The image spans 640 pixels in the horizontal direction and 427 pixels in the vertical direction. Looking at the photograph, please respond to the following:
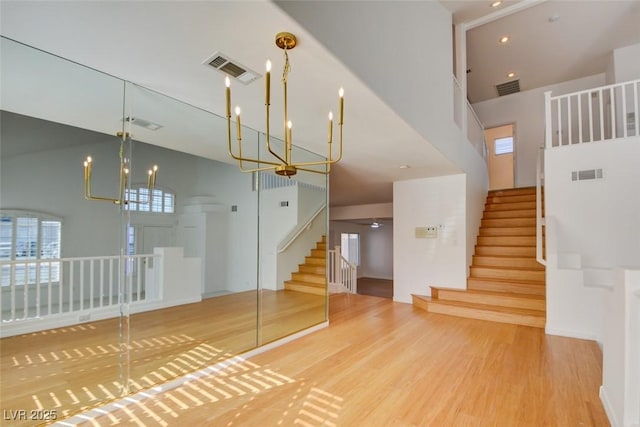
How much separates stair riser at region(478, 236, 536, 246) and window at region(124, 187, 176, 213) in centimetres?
564

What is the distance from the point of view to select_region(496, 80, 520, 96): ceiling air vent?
24.3ft

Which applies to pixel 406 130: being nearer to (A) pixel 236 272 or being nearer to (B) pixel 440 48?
(B) pixel 440 48

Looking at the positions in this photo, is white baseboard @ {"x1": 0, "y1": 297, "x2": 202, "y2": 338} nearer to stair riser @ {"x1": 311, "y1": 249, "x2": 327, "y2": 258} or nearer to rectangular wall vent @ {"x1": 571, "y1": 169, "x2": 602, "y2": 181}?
stair riser @ {"x1": 311, "y1": 249, "x2": 327, "y2": 258}

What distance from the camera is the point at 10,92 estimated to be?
2385mm

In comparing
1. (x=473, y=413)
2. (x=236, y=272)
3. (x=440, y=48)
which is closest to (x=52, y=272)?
(x=236, y=272)

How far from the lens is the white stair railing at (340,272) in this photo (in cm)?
687

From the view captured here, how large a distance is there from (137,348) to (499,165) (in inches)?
405

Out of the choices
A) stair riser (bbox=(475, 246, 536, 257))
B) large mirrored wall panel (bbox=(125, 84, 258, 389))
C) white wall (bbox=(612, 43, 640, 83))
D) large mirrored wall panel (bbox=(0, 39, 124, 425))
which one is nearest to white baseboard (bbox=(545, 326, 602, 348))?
stair riser (bbox=(475, 246, 536, 257))

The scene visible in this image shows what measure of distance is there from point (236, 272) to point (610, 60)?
29.0ft

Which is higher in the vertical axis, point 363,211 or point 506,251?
point 363,211

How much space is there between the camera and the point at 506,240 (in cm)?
567

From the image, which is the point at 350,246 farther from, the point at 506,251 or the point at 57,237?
the point at 57,237

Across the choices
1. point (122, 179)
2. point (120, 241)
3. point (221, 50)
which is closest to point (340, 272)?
point (120, 241)

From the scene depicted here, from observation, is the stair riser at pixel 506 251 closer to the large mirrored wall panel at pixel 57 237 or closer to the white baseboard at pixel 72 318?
the white baseboard at pixel 72 318
